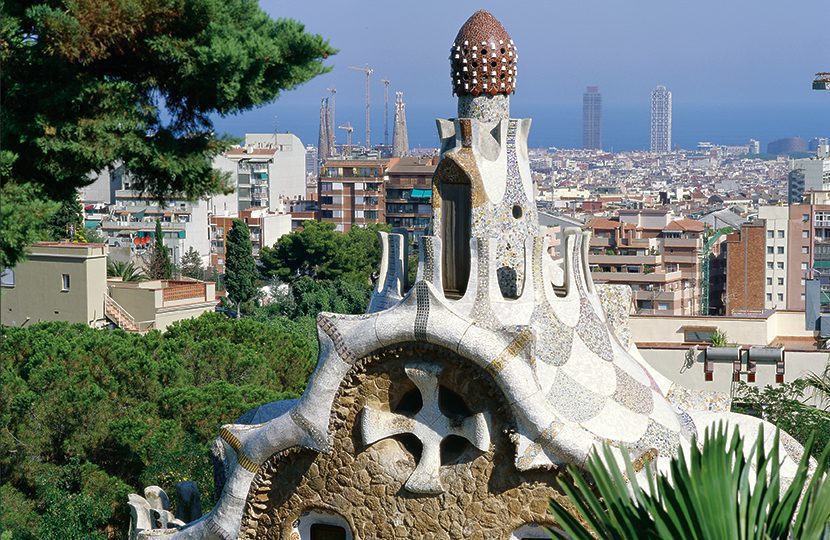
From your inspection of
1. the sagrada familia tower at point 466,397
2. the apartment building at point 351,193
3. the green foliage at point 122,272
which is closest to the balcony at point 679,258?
the apartment building at point 351,193

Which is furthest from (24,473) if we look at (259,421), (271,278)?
(271,278)

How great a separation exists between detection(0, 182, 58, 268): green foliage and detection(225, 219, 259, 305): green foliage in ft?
144

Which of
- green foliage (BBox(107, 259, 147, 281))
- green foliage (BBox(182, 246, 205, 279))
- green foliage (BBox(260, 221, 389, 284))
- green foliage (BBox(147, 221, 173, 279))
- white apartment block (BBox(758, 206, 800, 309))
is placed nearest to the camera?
green foliage (BBox(107, 259, 147, 281))

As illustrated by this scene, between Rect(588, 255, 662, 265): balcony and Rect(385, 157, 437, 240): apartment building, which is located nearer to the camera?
Rect(588, 255, 662, 265): balcony

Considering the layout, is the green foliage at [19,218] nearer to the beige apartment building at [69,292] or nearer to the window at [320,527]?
the window at [320,527]

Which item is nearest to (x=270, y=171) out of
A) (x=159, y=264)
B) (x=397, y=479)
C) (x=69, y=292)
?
(x=159, y=264)

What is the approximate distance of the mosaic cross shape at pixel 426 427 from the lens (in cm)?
1024

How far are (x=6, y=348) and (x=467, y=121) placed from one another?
37.0ft

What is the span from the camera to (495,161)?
11.0 meters

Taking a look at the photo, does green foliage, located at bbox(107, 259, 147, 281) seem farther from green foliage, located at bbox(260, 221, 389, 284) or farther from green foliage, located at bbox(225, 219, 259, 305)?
green foliage, located at bbox(260, 221, 389, 284)

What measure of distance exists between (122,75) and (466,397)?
3222 mm

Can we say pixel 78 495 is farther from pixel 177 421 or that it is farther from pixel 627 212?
pixel 627 212

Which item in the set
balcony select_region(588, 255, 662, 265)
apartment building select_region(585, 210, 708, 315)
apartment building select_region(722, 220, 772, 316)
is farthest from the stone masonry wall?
balcony select_region(588, 255, 662, 265)

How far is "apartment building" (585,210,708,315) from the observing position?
75.1 metres
